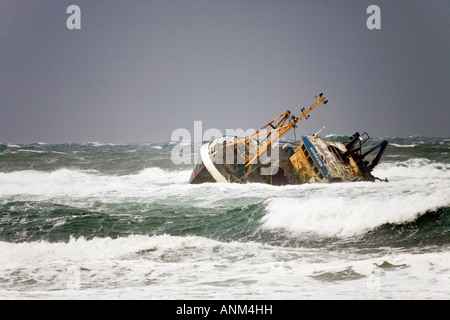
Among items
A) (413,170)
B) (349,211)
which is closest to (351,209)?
(349,211)

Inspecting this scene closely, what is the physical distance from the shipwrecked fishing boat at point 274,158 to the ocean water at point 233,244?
158cm

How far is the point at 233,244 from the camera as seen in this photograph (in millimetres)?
9750

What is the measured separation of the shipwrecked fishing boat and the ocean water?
5.20 ft

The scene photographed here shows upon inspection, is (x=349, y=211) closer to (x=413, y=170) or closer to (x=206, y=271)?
(x=206, y=271)

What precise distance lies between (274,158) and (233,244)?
979 centimetres

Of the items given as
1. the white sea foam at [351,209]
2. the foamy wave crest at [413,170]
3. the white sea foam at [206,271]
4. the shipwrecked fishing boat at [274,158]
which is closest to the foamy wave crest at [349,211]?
the white sea foam at [351,209]

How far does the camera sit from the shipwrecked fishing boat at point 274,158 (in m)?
17.9

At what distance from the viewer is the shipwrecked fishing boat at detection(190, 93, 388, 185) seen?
58.7 feet

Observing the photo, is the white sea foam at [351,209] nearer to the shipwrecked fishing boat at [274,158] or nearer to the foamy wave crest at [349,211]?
the foamy wave crest at [349,211]

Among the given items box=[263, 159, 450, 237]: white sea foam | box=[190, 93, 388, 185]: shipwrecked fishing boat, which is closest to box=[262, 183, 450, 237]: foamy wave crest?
box=[263, 159, 450, 237]: white sea foam

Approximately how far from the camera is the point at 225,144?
1956 cm

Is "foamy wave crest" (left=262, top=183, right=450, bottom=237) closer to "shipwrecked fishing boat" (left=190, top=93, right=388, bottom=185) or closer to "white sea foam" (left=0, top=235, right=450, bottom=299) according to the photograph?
"white sea foam" (left=0, top=235, right=450, bottom=299)
